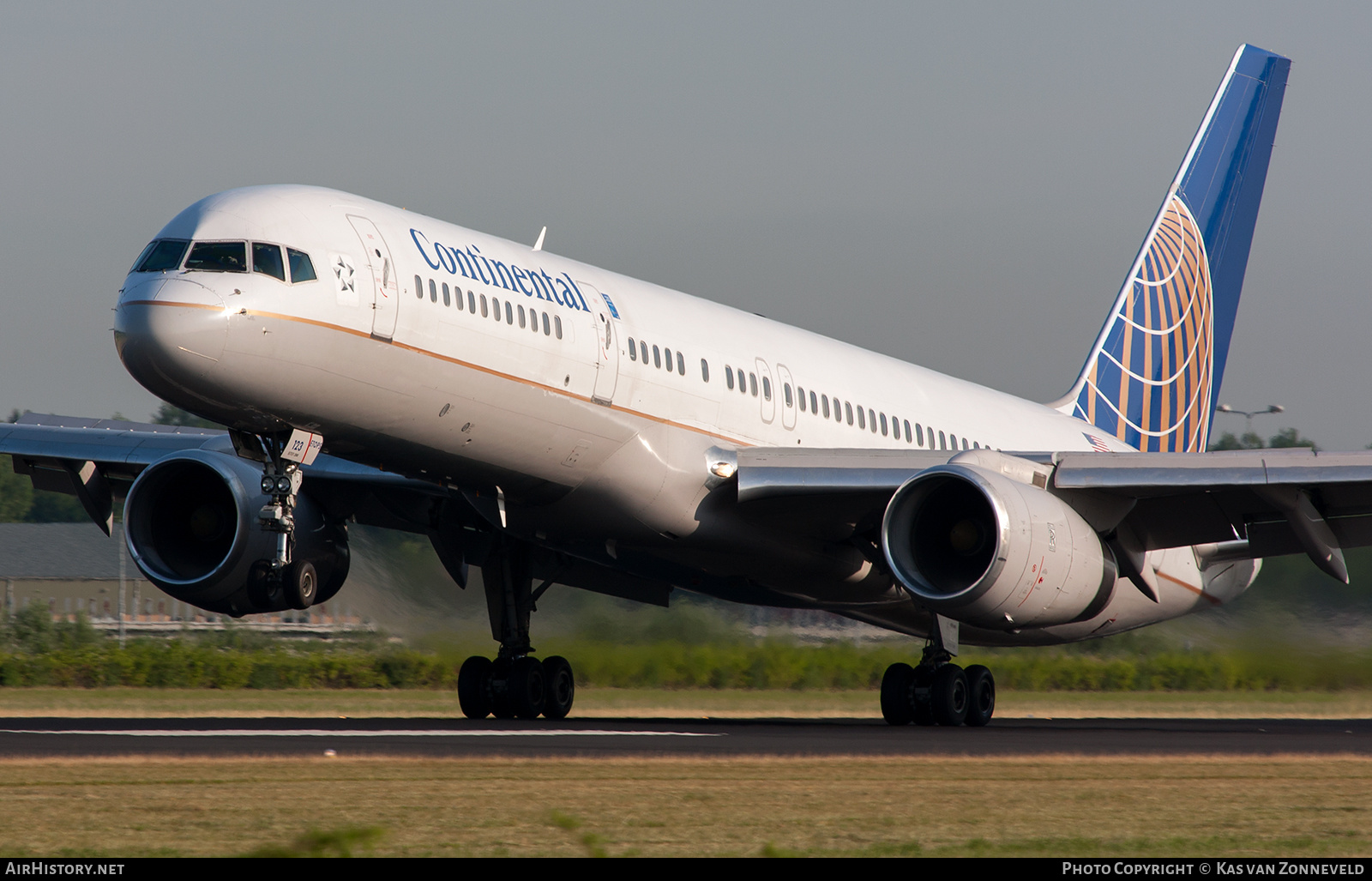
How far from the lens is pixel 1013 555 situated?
1747 cm

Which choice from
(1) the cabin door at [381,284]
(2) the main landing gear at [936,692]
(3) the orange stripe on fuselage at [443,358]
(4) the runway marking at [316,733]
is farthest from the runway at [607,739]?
(1) the cabin door at [381,284]

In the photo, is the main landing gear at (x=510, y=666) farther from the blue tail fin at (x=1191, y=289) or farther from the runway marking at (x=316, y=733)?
the blue tail fin at (x=1191, y=289)

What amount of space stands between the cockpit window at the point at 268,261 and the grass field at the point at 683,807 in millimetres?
5121

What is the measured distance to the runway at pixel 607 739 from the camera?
13.9 m

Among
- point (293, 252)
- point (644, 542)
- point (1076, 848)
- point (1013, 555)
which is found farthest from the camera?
point (644, 542)

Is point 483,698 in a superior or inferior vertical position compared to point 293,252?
inferior

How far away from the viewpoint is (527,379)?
56.8 ft

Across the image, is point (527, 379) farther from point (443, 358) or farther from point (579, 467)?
Answer: point (579, 467)

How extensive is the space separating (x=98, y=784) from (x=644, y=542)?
31.6 ft

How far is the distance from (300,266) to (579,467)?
4062 millimetres

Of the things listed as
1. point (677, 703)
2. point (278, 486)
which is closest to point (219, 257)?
point (278, 486)

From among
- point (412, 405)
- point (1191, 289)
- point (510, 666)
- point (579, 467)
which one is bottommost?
point (510, 666)

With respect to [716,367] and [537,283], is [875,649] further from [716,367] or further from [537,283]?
[537,283]

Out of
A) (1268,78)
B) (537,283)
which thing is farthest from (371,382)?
(1268,78)
